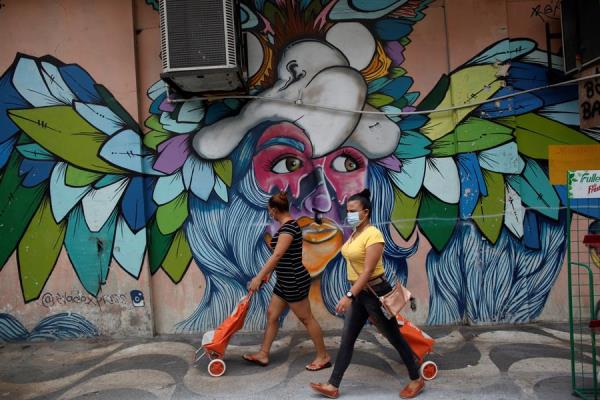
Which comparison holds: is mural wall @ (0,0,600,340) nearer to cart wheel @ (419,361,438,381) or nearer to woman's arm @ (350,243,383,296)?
cart wheel @ (419,361,438,381)

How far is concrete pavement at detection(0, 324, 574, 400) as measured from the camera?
13.6 feet

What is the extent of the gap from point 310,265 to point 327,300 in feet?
1.48

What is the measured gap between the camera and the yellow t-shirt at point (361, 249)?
387 cm

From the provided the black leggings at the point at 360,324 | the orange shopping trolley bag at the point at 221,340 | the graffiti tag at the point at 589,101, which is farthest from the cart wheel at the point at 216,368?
the graffiti tag at the point at 589,101

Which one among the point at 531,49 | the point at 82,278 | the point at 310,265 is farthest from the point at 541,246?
the point at 82,278

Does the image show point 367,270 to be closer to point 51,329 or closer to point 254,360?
point 254,360

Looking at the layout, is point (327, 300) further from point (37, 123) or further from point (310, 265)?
point (37, 123)

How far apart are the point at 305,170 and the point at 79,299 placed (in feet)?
9.86

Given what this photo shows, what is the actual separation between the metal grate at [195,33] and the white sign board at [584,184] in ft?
11.1

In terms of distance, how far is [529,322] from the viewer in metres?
5.66

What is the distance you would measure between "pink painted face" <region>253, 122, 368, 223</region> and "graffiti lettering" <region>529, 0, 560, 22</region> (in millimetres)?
2594

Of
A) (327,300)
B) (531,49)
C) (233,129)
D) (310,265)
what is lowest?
(327,300)

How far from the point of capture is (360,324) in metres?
4.00

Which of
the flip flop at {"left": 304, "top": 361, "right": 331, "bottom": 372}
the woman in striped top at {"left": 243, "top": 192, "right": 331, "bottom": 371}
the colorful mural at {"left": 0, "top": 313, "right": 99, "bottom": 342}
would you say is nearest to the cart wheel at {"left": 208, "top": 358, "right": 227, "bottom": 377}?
the woman in striped top at {"left": 243, "top": 192, "right": 331, "bottom": 371}
